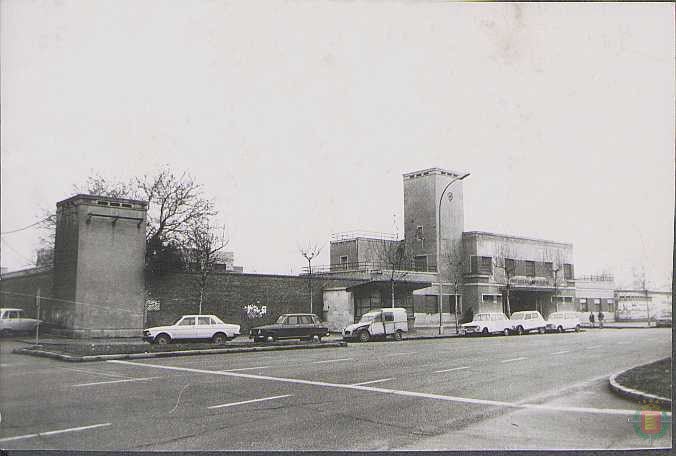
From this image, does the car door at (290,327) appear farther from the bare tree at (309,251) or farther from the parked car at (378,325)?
the bare tree at (309,251)

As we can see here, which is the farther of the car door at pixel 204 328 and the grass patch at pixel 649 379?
the car door at pixel 204 328

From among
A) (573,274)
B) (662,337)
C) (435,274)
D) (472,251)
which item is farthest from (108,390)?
(662,337)

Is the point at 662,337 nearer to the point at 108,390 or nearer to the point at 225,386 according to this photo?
the point at 225,386

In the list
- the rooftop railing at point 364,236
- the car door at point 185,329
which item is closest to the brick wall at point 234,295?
the car door at point 185,329

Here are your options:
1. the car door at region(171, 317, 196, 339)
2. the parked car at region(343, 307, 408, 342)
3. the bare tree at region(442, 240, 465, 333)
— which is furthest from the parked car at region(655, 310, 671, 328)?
the car door at region(171, 317, 196, 339)

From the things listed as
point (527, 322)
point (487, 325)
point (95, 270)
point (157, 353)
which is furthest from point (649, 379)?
point (95, 270)

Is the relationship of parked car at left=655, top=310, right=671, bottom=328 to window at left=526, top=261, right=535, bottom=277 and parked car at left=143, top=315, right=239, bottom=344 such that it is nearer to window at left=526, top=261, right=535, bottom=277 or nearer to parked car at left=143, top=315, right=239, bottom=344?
window at left=526, top=261, right=535, bottom=277

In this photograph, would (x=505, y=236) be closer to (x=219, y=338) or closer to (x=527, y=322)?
(x=527, y=322)
